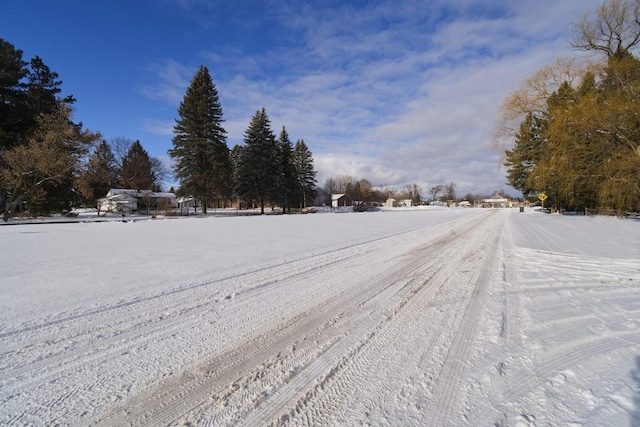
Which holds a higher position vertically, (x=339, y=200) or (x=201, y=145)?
(x=201, y=145)

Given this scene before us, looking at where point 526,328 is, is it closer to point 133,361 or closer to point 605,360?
point 605,360

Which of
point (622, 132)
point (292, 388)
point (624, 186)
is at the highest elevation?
point (622, 132)

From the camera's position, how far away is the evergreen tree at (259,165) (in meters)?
38.9

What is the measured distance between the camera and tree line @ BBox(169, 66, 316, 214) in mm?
34969

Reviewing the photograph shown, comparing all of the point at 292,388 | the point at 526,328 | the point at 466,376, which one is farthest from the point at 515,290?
the point at 292,388

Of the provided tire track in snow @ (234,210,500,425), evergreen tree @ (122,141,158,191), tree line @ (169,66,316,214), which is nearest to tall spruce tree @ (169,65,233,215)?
tree line @ (169,66,316,214)

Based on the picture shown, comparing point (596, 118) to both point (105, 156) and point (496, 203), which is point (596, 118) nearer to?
point (105, 156)

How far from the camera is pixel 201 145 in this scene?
115 ft

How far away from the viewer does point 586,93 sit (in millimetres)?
17859

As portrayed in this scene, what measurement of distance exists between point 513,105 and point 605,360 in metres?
22.8

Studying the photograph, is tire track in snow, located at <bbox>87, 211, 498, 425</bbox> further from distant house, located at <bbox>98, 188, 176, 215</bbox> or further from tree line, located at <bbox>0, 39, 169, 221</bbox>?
distant house, located at <bbox>98, 188, 176, 215</bbox>

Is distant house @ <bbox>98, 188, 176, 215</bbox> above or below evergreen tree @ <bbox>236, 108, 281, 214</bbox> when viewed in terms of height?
below

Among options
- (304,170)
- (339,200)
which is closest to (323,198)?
(339,200)

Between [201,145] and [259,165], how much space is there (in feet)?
25.1
